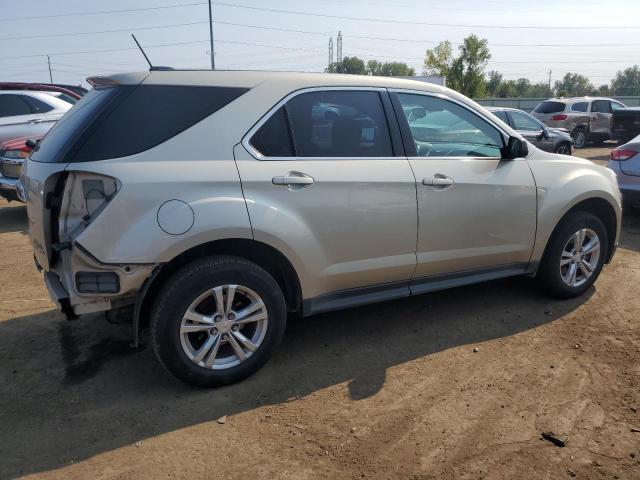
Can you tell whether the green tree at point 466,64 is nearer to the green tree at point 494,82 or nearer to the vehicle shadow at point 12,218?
the green tree at point 494,82

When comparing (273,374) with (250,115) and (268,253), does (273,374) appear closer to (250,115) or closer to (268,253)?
(268,253)

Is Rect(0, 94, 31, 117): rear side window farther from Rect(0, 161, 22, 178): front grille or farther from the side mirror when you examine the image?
the side mirror

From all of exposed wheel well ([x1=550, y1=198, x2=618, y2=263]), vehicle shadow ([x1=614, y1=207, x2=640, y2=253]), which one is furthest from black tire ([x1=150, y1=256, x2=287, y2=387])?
vehicle shadow ([x1=614, y1=207, x2=640, y2=253])

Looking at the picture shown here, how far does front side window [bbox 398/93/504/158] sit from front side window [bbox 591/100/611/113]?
16.3m

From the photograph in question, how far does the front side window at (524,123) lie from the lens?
12156 millimetres

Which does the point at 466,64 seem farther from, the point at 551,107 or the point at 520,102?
the point at 551,107

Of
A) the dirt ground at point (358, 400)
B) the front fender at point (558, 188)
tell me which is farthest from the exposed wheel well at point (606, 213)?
the dirt ground at point (358, 400)

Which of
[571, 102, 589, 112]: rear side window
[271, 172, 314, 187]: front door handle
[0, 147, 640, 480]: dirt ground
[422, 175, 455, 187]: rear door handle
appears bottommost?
[0, 147, 640, 480]: dirt ground

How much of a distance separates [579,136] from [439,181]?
16.5m

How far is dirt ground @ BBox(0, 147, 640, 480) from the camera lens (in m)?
2.63

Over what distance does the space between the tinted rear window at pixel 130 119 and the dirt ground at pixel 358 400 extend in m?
1.46

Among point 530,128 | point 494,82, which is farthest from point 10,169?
point 494,82

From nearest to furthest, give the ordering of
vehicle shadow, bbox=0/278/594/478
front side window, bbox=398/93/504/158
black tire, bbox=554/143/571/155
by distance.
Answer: vehicle shadow, bbox=0/278/594/478, front side window, bbox=398/93/504/158, black tire, bbox=554/143/571/155

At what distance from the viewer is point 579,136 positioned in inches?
701
